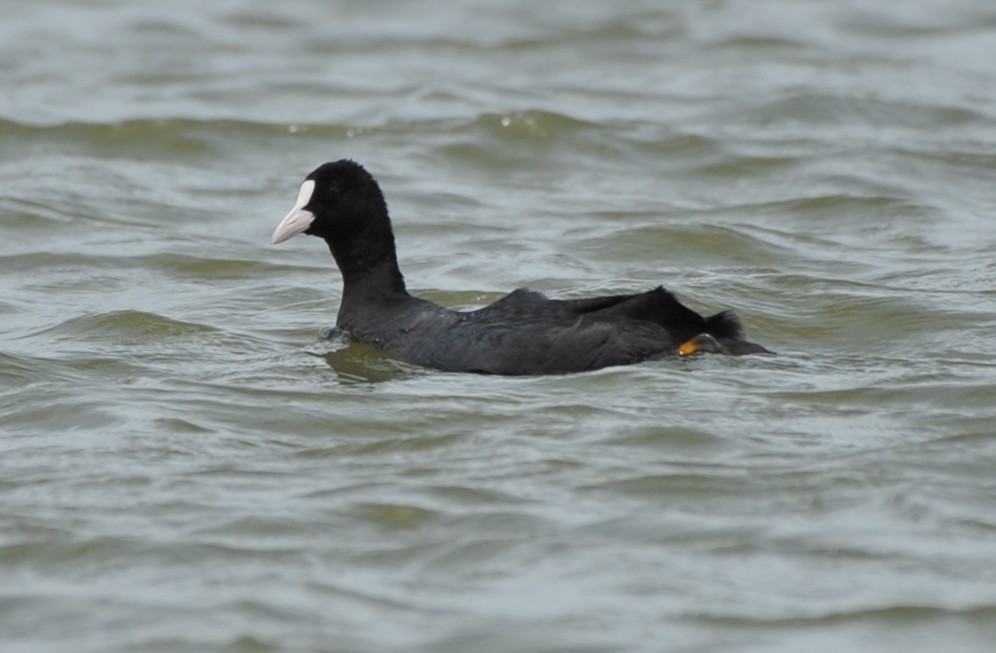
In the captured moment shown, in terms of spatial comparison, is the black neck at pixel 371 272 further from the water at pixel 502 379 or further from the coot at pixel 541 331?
the water at pixel 502 379

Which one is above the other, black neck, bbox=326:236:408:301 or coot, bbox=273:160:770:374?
black neck, bbox=326:236:408:301

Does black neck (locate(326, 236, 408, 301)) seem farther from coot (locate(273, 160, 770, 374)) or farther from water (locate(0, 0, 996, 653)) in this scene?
water (locate(0, 0, 996, 653))

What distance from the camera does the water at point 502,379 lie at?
634 cm

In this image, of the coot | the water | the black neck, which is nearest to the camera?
the water

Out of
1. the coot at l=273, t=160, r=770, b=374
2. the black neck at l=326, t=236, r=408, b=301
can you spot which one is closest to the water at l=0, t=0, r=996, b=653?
the coot at l=273, t=160, r=770, b=374

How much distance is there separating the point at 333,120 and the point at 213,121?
98 centimetres

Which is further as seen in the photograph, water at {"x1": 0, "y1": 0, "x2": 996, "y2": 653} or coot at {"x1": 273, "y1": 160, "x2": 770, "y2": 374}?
coot at {"x1": 273, "y1": 160, "x2": 770, "y2": 374}

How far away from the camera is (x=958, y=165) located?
15.1 meters

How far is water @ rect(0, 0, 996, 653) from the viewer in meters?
6.34

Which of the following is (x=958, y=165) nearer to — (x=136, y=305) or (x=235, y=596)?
(x=136, y=305)

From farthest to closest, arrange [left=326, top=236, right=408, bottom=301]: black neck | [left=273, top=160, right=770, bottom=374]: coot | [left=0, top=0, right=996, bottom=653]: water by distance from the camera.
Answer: [left=326, top=236, right=408, bottom=301]: black neck
[left=273, top=160, right=770, bottom=374]: coot
[left=0, top=0, right=996, bottom=653]: water

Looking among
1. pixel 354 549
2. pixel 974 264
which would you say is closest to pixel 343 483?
pixel 354 549

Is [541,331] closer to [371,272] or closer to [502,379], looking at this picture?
[502,379]

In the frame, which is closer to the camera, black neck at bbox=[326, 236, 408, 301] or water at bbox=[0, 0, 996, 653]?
water at bbox=[0, 0, 996, 653]
